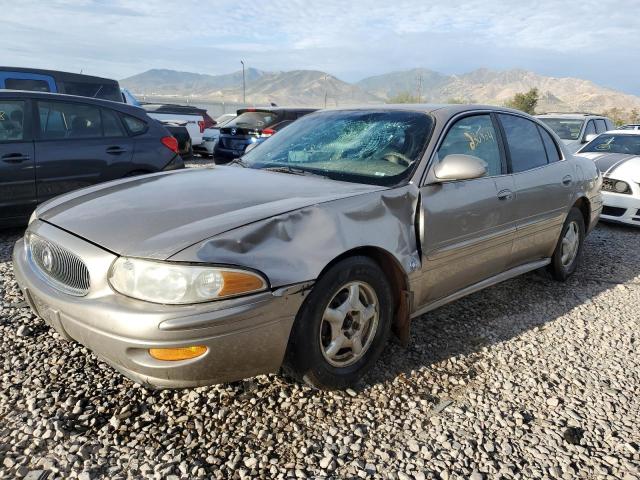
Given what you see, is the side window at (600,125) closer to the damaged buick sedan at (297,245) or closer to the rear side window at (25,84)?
the damaged buick sedan at (297,245)

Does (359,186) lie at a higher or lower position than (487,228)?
higher

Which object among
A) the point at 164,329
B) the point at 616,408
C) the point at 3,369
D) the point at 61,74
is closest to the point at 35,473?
the point at 164,329

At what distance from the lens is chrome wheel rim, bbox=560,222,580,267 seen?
4.29m

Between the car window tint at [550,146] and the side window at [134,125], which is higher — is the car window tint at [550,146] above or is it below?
below

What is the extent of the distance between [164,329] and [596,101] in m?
124

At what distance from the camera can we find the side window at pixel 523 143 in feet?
11.9

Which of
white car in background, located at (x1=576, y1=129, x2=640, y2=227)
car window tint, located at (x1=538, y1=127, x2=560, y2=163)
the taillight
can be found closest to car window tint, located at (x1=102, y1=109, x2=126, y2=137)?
the taillight

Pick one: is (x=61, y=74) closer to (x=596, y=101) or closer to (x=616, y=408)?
(x=616, y=408)

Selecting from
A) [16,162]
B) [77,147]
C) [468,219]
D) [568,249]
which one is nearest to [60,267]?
[468,219]

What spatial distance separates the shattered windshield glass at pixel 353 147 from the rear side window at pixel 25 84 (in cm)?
629

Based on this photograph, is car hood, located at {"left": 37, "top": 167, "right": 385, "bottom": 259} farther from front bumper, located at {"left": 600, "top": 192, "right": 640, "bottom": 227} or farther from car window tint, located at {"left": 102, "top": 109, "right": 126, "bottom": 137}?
front bumper, located at {"left": 600, "top": 192, "right": 640, "bottom": 227}

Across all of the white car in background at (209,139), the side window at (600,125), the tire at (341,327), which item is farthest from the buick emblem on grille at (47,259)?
the side window at (600,125)

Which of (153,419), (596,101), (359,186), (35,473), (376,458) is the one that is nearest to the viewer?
(35,473)

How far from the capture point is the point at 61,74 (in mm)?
8359
